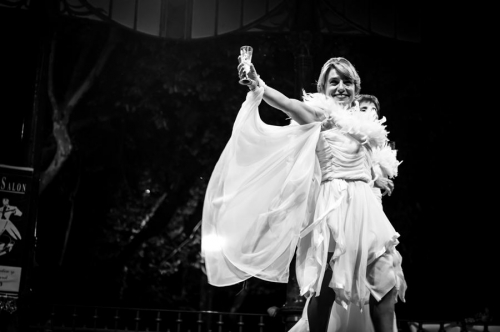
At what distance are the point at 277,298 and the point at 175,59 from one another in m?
3.29

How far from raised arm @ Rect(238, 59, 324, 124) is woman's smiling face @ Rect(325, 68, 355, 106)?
0.15m

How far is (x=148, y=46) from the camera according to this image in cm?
855

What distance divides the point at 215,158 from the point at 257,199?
17.3 ft

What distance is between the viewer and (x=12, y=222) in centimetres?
535

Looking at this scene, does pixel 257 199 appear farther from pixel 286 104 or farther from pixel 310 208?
pixel 286 104

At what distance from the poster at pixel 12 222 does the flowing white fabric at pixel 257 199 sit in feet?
8.95

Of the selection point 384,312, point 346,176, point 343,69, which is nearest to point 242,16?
point 343,69

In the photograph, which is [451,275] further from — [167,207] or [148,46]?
[148,46]

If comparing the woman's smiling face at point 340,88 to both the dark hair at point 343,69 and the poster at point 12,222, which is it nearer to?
the dark hair at point 343,69

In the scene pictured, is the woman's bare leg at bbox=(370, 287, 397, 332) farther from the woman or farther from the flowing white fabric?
the flowing white fabric

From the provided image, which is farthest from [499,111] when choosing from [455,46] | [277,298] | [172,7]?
[172,7]

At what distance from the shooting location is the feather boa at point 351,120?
127 inches

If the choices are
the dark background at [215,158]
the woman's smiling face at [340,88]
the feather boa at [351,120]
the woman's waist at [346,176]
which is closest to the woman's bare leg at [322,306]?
the woman's waist at [346,176]

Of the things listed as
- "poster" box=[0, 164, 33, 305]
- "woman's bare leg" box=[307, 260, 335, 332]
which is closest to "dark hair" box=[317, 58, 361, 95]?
"woman's bare leg" box=[307, 260, 335, 332]
